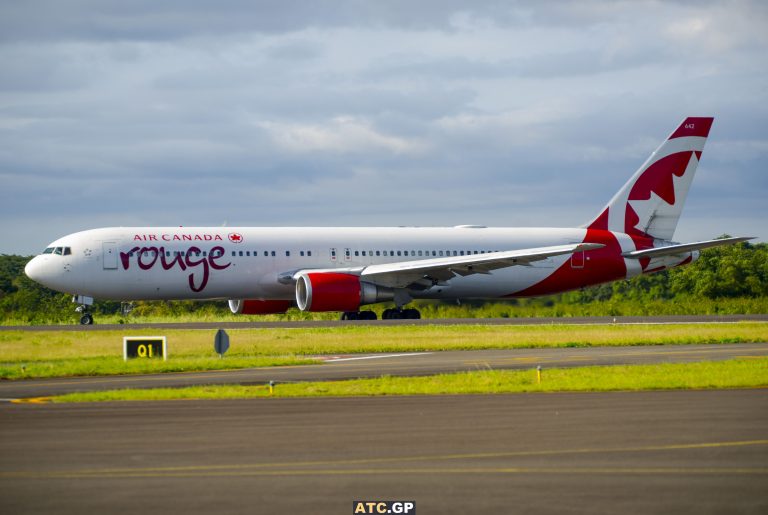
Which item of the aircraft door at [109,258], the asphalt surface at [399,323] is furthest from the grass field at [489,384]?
the aircraft door at [109,258]

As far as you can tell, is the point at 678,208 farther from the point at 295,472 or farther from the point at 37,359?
the point at 295,472

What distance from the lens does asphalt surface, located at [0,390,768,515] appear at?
11.4 meters

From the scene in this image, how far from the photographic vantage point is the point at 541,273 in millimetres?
53625

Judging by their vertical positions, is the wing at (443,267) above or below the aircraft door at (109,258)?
below

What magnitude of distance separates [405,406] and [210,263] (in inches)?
1188

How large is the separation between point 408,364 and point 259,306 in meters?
26.0

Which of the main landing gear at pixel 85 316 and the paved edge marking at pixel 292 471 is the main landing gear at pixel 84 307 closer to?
the main landing gear at pixel 85 316

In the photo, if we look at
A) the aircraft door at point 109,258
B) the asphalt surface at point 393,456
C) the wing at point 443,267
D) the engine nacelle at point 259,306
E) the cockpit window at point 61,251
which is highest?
the cockpit window at point 61,251

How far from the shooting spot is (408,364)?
92.6 feet

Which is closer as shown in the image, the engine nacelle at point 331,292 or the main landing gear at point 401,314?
the engine nacelle at point 331,292

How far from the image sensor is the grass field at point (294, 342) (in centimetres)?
2881

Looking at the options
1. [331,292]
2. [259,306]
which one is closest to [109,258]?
[259,306]

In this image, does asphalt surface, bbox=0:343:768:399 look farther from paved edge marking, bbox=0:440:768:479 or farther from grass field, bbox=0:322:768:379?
paved edge marking, bbox=0:440:768:479

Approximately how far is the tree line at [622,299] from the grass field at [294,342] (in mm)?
12023
